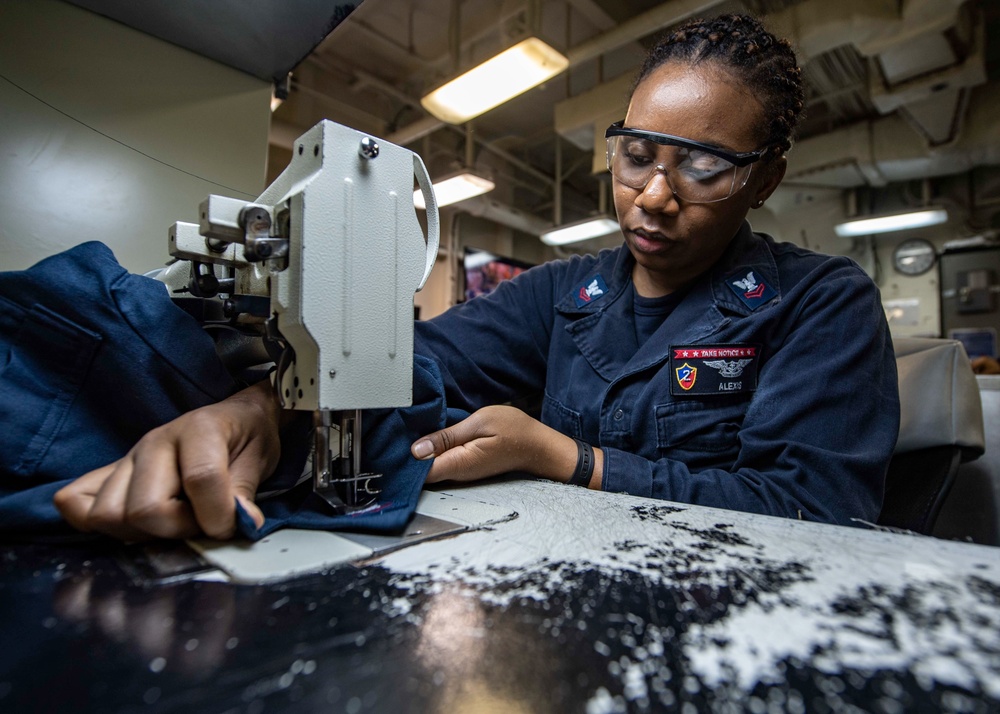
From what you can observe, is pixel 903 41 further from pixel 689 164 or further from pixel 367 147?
pixel 367 147

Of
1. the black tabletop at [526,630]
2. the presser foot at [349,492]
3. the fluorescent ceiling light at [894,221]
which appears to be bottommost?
the black tabletop at [526,630]

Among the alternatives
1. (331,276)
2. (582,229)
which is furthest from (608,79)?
(331,276)

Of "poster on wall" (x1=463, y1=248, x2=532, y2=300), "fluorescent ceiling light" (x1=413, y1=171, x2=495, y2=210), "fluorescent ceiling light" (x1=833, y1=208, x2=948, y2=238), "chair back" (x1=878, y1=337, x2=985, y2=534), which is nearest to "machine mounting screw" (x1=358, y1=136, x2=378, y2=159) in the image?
"chair back" (x1=878, y1=337, x2=985, y2=534)

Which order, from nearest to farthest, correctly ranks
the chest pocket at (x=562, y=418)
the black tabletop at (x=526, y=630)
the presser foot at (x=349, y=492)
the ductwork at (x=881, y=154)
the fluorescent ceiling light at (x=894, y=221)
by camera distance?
the black tabletop at (x=526, y=630) → the presser foot at (x=349, y=492) → the chest pocket at (x=562, y=418) → the ductwork at (x=881, y=154) → the fluorescent ceiling light at (x=894, y=221)

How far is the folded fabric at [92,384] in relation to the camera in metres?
0.53

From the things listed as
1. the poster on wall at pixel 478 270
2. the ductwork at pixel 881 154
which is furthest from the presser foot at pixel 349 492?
the poster on wall at pixel 478 270

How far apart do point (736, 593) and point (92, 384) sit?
0.68m

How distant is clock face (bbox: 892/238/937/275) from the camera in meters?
5.38

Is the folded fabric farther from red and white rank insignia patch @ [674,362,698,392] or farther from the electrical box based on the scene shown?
the electrical box

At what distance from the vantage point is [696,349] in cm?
94

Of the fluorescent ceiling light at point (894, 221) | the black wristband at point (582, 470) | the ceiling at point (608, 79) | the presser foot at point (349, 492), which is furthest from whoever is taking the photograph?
the fluorescent ceiling light at point (894, 221)

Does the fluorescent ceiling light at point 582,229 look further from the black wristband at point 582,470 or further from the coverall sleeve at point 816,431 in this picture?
the black wristband at point 582,470

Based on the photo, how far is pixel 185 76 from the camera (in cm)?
97

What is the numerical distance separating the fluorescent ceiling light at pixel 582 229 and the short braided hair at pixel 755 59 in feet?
13.1
